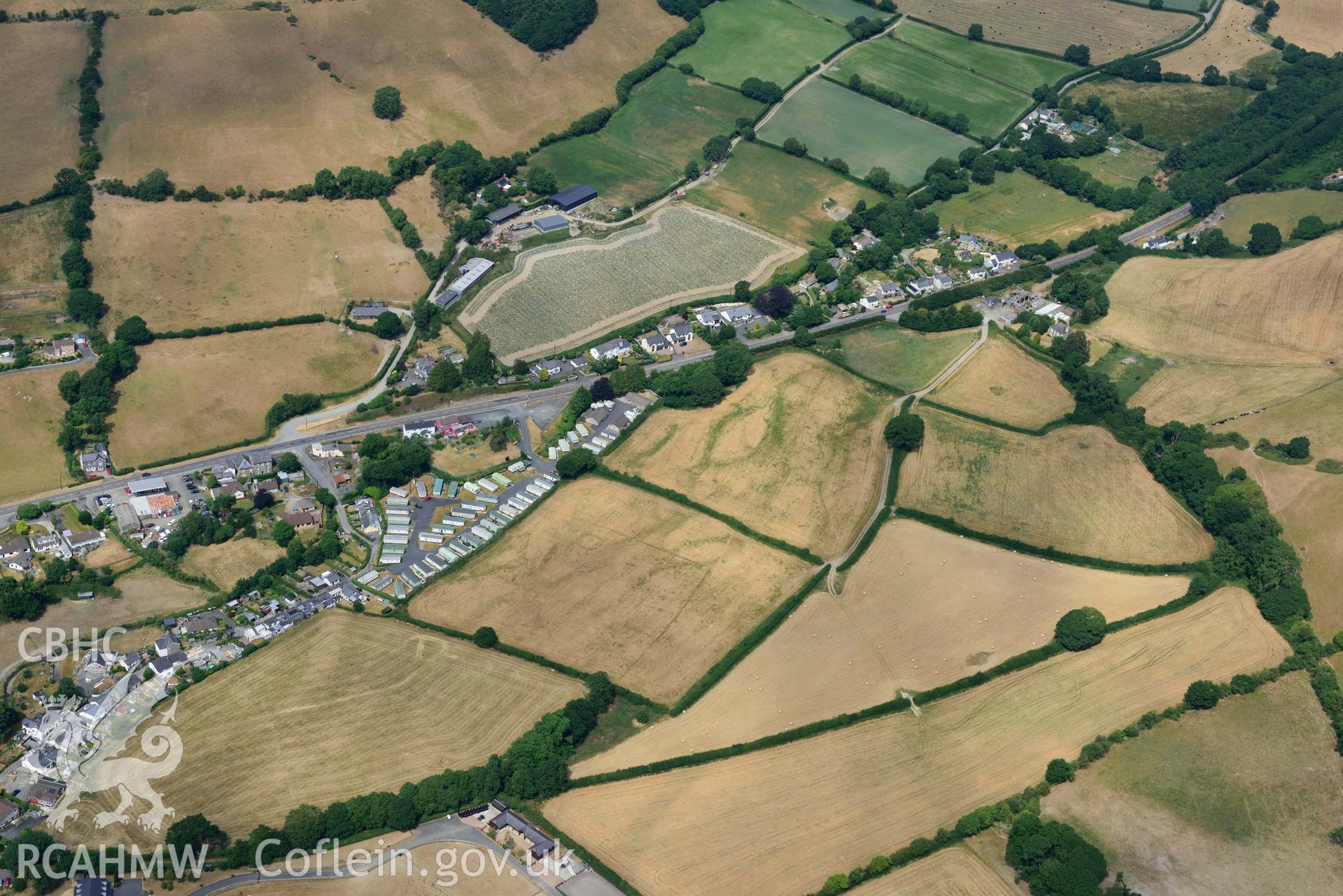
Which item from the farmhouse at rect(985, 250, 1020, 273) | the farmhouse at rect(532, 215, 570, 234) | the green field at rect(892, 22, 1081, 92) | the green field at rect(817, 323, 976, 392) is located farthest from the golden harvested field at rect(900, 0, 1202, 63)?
the farmhouse at rect(532, 215, 570, 234)

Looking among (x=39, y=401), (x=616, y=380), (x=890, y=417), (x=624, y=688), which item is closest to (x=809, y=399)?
(x=890, y=417)

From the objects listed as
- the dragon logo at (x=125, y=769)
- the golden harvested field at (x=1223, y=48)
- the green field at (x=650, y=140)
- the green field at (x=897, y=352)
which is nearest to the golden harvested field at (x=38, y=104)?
the green field at (x=650, y=140)

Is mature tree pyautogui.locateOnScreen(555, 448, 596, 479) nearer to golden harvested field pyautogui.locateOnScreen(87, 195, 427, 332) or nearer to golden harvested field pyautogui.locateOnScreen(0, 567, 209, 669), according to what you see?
golden harvested field pyautogui.locateOnScreen(0, 567, 209, 669)

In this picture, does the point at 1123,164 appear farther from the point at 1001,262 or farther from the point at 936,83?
the point at 1001,262

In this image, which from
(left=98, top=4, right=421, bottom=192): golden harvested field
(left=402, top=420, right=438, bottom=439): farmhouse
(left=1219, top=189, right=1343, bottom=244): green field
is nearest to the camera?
(left=402, top=420, right=438, bottom=439): farmhouse

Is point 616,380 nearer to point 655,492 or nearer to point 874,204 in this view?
point 655,492

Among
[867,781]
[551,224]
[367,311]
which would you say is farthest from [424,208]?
[867,781]

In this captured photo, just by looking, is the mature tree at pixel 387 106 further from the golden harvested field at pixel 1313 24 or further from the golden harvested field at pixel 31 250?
the golden harvested field at pixel 1313 24
